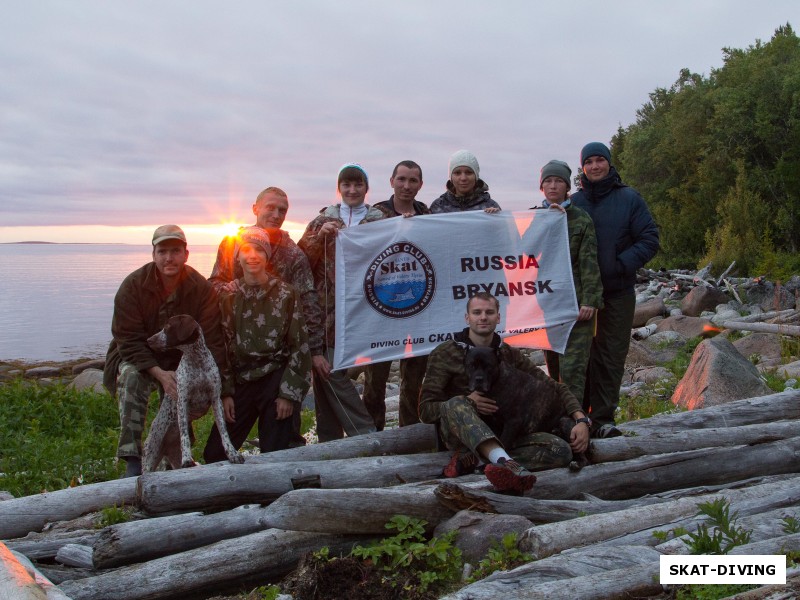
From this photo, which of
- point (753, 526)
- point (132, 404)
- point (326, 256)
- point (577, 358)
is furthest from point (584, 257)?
point (132, 404)

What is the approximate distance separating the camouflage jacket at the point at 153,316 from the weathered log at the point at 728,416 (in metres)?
3.69

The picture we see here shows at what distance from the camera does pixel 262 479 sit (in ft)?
16.1

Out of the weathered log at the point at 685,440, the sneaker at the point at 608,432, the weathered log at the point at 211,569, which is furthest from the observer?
the sneaker at the point at 608,432

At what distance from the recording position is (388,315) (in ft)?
24.3

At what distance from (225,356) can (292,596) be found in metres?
2.64

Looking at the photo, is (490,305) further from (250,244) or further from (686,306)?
(686,306)

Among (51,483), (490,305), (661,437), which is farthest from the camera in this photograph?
(51,483)

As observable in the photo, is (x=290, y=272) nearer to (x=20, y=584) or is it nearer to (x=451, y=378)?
(x=451, y=378)

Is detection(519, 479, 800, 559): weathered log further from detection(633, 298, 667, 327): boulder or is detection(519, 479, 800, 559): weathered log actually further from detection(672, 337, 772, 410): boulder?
detection(633, 298, 667, 327): boulder

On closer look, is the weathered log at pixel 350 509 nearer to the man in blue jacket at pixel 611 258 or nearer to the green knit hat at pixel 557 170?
the man in blue jacket at pixel 611 258

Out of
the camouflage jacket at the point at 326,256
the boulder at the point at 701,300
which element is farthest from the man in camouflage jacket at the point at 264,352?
the boulder at the point at 701,300

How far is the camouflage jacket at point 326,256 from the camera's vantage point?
23.6ft

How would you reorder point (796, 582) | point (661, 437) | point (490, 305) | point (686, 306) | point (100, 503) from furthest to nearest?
point (686, 306) → point (661, 437) → point (490, 305) → point (100, 503) → point (796, 582)

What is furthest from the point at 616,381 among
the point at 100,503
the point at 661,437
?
the point at 100,503
